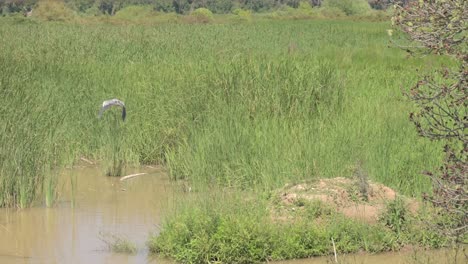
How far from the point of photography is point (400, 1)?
190 inches

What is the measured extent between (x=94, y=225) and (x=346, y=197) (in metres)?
2.33

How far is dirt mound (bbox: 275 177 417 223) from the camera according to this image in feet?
23.4

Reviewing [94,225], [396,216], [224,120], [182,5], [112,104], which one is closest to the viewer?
[396,216]

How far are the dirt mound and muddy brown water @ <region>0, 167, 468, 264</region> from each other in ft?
1.62

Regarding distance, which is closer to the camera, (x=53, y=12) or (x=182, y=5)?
(x=53, y=12)

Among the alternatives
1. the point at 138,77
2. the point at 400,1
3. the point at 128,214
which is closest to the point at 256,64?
the point at 138,77

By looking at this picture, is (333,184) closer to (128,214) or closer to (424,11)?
(128,214)

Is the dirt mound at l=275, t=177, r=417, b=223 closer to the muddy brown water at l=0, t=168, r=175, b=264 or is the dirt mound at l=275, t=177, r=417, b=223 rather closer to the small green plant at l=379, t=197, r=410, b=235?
the small green plant at l=379, t=197, r=410, b=235

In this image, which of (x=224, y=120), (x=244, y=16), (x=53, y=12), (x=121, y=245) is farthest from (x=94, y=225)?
(x=244, y=16)

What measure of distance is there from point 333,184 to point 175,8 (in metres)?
80.8

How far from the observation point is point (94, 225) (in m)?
7.94

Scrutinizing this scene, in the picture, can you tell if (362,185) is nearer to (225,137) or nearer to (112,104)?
(225,137)

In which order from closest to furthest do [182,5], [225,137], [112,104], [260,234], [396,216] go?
[260,234] → [396,216] → [225,137] → [112,104] → [182,5]

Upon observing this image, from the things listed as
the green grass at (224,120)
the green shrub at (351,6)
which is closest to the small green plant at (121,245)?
the green grass at (224,120)
